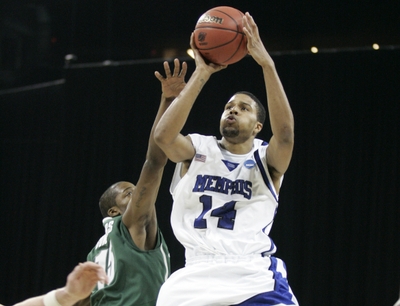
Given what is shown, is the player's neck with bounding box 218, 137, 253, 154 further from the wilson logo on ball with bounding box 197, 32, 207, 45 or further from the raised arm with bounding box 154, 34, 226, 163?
the wilson logo on ball with bounding box 197, 32, 207, 45

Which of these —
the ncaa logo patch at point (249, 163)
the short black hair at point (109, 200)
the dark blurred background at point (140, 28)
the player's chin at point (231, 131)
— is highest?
the dark blurred background at point (140, 28)

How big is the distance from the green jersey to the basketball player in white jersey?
0.74 m

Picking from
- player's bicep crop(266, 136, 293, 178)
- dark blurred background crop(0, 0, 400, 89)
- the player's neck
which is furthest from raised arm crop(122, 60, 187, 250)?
dark blurred background crop(0, 0, 400, 89)

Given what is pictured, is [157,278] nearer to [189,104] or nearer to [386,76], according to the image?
[189,104]

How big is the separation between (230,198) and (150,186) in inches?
29.1

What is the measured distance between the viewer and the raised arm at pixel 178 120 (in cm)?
341

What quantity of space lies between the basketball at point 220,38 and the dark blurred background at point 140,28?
3840 mm

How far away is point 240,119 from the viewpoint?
365cm

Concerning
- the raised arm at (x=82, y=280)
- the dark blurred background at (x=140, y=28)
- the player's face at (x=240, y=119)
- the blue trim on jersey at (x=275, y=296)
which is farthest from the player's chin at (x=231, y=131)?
the dark blurred background at (x=140, y=28)

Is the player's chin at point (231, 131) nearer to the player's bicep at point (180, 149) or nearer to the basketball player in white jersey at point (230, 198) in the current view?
the basketball player in white jersey at point (230, 198)

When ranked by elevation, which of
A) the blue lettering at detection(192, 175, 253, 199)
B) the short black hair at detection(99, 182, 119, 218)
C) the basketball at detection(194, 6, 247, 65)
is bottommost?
the short black hair at detection(99, 182, 119, 218)

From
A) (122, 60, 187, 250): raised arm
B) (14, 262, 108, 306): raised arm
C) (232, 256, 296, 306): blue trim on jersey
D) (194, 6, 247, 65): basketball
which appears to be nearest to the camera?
(14, 262, 108, 306): raised arm

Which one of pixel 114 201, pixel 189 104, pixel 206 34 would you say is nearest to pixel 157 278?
pixel 114 201

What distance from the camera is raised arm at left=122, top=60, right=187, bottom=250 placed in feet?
12.7
